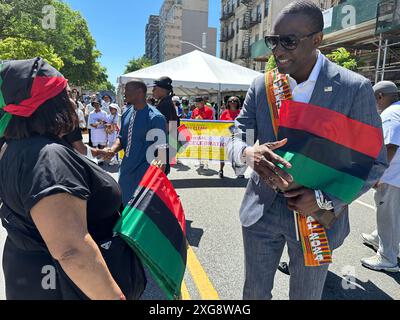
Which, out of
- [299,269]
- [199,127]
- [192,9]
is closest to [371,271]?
[299,269]

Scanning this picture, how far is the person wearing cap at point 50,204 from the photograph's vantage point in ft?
3.46

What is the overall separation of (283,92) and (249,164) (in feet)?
1.41

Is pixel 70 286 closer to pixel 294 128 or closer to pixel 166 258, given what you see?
pixel 166 258

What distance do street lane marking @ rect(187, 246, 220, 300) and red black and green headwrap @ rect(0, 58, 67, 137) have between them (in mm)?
2207

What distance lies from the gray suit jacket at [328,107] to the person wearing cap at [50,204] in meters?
0.75

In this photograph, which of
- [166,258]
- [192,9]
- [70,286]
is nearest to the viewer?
[70,286]

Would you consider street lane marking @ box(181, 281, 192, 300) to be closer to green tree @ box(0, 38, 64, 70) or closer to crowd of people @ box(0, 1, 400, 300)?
crowd of people @ box(0, 1, 400, 300)

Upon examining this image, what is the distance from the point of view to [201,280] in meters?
3.01

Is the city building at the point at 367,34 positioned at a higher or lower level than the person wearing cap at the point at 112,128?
higher

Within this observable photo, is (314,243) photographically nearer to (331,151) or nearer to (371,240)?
(331,151)

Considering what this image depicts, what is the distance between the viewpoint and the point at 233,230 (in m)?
4.20

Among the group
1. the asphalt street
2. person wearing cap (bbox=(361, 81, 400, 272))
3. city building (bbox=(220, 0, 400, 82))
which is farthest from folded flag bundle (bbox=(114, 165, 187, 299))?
city building (bbox=(220, 0, 400, 82))

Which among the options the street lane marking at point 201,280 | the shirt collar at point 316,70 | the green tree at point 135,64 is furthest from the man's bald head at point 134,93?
the green tree at point 135,64

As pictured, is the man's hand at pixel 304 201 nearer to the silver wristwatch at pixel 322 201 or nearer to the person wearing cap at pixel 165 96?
the silver wristwatch at pixel 322 201
